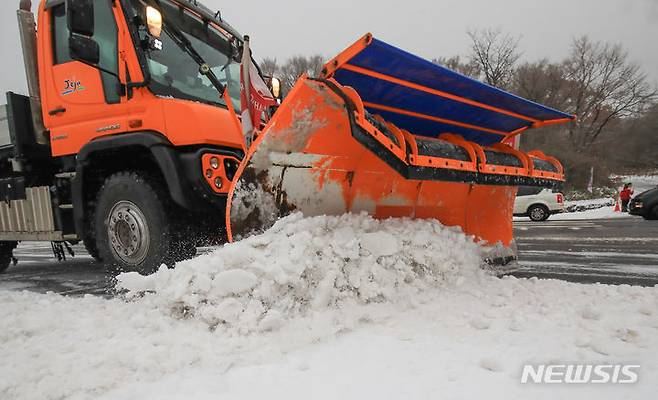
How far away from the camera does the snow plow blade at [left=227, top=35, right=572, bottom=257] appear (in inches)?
83.4

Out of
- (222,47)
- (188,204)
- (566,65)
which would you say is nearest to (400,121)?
(188,204)

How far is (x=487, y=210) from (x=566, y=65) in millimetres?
36679

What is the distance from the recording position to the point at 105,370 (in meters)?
1.64

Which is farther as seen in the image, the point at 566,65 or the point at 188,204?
the point at 566,65

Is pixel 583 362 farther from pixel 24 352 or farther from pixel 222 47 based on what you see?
pixel 222 47

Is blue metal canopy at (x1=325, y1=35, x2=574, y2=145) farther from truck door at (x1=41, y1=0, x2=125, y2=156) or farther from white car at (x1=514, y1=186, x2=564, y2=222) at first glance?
white car at (x1=514, y1=186, x2=564, y2=222)

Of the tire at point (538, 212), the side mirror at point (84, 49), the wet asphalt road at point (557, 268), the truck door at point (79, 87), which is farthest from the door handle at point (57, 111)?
the tire at point (538, 212)

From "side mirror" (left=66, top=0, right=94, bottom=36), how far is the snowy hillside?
193cm

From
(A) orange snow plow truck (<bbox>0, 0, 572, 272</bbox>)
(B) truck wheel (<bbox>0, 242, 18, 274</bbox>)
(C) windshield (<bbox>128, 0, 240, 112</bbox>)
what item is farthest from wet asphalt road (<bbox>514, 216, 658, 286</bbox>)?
(B) truck wheel (<bbox>0, 242, 18, 274</bbox>)

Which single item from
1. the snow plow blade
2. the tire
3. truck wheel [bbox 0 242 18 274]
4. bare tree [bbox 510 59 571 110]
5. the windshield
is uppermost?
bare tree [bbox 510 59 571 110]

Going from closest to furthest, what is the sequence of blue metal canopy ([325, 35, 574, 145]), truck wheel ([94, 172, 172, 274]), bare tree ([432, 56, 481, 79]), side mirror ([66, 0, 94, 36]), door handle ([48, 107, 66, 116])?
blue metal canopy ([325, 35, 574, 145]), side mirror ([66, 0, 94, 36]), truck wheel ([94, 172, 172, 274]), door handle ([48, 107, 66, 116]), bare tree ([432, 56, 481, 79])

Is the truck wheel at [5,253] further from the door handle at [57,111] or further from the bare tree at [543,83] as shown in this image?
the bare tree at [543,83]

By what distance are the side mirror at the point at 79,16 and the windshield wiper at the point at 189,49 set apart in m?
0.61

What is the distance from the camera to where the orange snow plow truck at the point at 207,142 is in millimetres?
2307
